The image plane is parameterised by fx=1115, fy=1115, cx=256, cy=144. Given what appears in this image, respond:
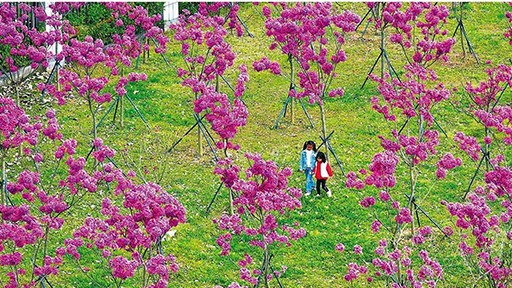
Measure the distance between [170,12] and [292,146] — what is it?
638 centimetres

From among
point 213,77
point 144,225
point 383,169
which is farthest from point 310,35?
point 144,225

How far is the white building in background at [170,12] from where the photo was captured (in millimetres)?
22312

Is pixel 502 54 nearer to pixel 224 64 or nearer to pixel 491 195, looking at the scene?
pixel 224 64

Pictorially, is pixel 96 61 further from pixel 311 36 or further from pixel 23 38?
pixel 311 36

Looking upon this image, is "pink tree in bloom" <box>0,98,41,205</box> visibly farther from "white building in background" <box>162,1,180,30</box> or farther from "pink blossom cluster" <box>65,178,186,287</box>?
"white building in background" <box>162,1,180,30</box>

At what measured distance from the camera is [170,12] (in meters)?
22.6

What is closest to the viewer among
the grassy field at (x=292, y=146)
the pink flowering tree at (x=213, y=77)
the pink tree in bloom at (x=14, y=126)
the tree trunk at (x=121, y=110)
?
the pink tree in bloom at (x=14, y=126)

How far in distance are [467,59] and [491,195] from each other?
8980mm

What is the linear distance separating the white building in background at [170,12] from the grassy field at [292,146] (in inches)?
56.2

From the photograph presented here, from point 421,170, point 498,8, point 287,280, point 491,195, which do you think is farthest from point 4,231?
point 498,8

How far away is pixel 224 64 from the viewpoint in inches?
627

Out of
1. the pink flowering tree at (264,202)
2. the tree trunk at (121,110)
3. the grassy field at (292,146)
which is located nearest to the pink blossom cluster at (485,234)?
the pink flowering tree at (264,202)

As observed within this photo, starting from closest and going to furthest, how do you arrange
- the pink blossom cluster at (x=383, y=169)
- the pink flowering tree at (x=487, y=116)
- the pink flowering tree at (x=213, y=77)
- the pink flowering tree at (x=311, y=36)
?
the pink blossom cluster at (x=383, y=169), the pink flowering tree at (x=487, y=116), the pink flowering tree at (x=213, y=77), the pink flowering tree at (x=311, y=36)

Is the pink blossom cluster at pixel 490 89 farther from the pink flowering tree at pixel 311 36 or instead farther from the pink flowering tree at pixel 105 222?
the pink flowering tree at pixel 105 222
